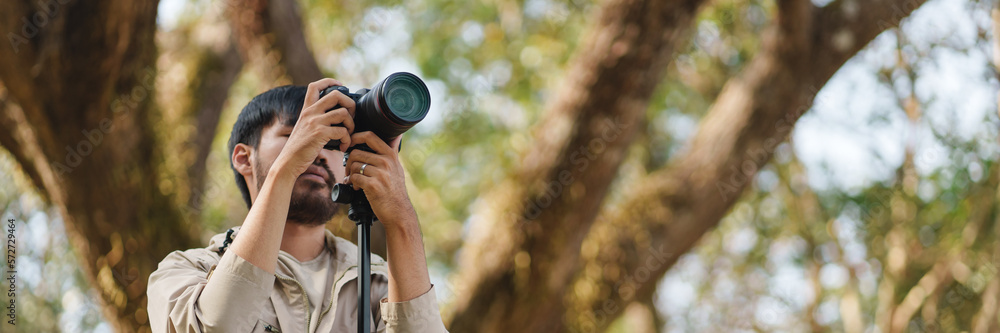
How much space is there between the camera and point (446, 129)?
A: 738 centimetres

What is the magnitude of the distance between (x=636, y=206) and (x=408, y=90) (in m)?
2.90

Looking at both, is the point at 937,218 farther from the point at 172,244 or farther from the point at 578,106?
the point at 172,244

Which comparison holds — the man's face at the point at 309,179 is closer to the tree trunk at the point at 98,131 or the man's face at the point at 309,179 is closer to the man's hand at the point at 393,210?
the man's hand at the point at 393,210

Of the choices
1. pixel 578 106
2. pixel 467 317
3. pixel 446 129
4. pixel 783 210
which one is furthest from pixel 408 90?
pixel 783 210

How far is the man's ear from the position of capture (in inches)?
80.0

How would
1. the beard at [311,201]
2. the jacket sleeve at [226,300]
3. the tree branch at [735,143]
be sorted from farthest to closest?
the tree branch at [735,143] → the beard at [311,201] → the jacket sleeve at [226,300]

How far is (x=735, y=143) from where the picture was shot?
427 cm

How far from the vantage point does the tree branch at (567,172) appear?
3594mm
